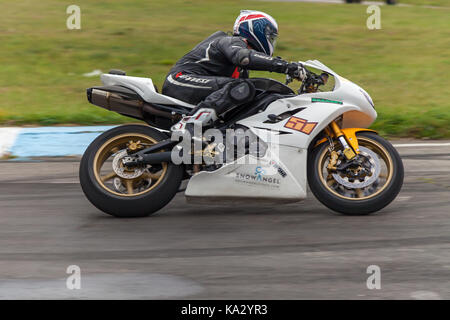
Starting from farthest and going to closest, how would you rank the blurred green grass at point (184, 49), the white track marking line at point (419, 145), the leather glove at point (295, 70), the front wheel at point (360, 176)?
the blurred green grass at point (184, 49)
the white track marking line at point (419, 145)
the front wheel at point (360, 176)
the leather glove at point (295, 70)

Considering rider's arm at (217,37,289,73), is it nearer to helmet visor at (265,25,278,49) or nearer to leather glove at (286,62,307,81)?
leather glove at (286,62,307,81)

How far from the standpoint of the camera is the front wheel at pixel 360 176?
6.20m

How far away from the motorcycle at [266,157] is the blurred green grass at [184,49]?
3758 millimetres

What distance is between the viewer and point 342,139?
6.22 metres

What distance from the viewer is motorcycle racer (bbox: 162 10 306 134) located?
6.12 meters

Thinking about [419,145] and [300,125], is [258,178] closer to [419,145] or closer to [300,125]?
[300,125]

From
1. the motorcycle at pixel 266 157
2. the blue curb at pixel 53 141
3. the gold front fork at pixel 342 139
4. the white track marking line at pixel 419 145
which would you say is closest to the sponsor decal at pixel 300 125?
the motorcycle at pixel 266 157

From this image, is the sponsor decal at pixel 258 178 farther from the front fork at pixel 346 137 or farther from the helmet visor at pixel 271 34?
the helmet visor at pixel 271 34

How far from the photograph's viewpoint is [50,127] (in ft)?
32.4

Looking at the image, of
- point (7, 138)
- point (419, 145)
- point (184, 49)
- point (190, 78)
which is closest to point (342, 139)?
point (190, 78)

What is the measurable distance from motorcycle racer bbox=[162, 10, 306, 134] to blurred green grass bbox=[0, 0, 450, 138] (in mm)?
3900

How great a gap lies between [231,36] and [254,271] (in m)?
2.25

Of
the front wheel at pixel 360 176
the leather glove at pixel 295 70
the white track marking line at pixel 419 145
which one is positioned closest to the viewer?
the leather glove at pixel 295 70
